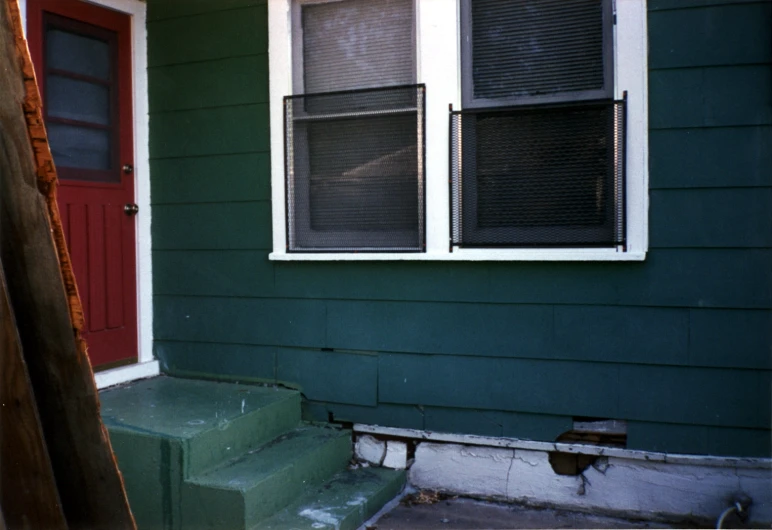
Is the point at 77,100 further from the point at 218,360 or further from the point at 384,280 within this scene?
the point at 384,280

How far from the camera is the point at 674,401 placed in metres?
3.05

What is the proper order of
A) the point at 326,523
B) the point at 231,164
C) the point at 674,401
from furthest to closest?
the point at 231,164, the point at 674,401, the point at 326,523

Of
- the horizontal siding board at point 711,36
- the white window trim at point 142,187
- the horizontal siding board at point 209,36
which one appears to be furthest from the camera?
the white window trim at point 142,187

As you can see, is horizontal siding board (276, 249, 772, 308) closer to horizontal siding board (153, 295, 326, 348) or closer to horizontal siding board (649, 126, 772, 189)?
horizontal siding board (153, 295, 326, 348)

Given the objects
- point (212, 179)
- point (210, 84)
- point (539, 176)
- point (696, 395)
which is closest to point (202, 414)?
point (212, 179)

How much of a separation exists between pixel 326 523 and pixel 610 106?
7.05 feet

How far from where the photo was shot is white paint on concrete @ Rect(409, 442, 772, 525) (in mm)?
2994

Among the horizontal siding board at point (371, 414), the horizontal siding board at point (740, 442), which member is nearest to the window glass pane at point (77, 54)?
the horizontal siding board at point (371, 414)

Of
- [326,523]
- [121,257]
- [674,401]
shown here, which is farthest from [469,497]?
[121,257]

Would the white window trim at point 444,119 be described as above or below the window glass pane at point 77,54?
below

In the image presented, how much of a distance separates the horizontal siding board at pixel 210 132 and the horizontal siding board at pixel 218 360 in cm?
105

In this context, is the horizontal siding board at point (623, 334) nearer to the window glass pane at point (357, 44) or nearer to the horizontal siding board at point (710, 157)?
the horizontal siding board at point (710, 157)

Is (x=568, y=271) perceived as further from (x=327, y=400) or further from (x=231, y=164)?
(x=231, y=164)

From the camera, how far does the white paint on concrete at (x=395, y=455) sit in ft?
11.5
